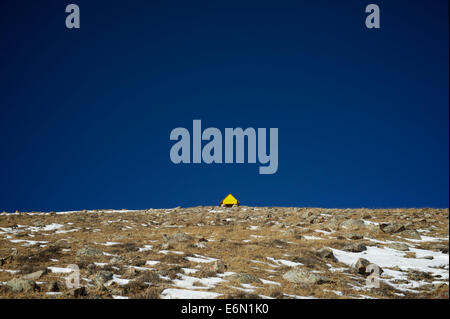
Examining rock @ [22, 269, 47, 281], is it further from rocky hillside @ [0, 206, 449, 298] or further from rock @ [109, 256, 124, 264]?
rock @ [109, 256, 124, 264]

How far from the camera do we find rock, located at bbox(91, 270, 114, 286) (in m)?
13.0

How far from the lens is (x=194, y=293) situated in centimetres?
1167

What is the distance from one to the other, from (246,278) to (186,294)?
3168mm

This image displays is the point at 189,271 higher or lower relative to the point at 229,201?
higher

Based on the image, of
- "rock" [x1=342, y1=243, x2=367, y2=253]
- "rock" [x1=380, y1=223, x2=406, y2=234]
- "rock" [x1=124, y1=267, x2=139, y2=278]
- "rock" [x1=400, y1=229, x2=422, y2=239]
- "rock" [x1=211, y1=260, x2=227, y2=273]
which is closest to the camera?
"rock" [x1=124, y1=267, x2=139, y2=278]

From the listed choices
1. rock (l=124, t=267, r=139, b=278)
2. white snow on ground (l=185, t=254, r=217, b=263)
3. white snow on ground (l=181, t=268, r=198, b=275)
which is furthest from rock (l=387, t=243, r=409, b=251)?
rock (l=124, t=267, r=139, b=278)

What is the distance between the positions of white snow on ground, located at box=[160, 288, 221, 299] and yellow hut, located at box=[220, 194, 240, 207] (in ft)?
111

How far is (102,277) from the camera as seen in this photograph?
13.3 metres

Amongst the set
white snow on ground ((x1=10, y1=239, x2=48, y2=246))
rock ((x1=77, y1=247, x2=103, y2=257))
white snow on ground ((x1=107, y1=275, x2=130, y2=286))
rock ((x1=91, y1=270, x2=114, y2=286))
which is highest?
rock ((x1=91, y1=270, x2=114, y2=286))

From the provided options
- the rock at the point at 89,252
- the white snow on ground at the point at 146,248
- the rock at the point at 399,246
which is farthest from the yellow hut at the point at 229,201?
the rock at the point at 89,252

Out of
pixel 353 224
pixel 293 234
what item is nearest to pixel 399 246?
pixel 353 224

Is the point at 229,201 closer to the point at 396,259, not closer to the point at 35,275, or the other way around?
the point at 396,259
